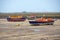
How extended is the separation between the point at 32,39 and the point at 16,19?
32.0 meters

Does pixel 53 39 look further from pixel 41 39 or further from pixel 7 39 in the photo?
pixel 7 39

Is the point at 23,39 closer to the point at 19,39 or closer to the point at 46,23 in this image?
the point at 19,39

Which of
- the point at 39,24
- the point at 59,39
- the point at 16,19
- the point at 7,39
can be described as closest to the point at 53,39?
the point at 59,39

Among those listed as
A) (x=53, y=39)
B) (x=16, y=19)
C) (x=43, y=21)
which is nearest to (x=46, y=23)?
(x=43, y=21)

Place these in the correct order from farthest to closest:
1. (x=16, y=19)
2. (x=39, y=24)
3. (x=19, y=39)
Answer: (x=16, y=19) < (x=39, y=24) < (x=19, y=39)

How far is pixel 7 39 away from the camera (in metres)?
16.6

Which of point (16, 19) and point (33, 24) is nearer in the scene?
point (33, 24)

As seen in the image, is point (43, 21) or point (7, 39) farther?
point (43, 21)

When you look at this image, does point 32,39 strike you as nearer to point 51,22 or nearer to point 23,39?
point 23,39

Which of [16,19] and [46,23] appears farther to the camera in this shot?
[16,19]

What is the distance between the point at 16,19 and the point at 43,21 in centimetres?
1425

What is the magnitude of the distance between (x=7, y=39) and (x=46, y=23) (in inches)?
768

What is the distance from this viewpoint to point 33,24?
114 feet

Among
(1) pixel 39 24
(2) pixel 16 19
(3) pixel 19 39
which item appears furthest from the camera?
(2) pixel 16 19
